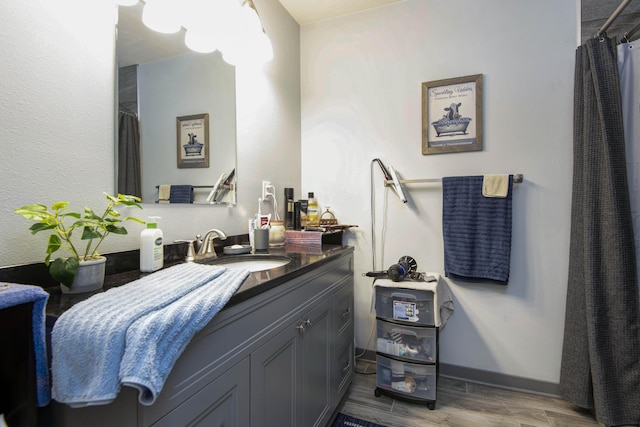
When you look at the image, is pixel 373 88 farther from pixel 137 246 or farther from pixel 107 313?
pixel 107 313

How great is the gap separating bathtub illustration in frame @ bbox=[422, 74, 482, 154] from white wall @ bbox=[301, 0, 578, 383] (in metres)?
0.05

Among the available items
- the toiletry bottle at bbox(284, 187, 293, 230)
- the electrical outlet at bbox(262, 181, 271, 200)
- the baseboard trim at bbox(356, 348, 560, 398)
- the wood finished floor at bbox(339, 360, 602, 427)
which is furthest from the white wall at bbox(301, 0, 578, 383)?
the electrical outlet at bbox(262, 181, 271, 200)

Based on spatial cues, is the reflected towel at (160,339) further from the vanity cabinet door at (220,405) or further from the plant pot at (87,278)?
the plant pot at (87,278)

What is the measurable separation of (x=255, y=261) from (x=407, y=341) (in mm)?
1006

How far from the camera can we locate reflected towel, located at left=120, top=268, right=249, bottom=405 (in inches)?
19.9

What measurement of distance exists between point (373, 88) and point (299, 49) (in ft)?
2.22

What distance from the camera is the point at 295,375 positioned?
113 centimetres

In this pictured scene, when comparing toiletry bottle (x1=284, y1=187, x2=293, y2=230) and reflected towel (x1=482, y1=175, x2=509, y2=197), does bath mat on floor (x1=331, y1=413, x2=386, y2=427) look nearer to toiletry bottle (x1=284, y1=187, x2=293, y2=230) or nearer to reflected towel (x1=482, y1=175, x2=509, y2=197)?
toiletry bottle (x1=284, y1=187, x2=293, y2=230)

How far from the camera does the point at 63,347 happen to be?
0.54 metres

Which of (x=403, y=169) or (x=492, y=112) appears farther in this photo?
(x=403, y=169)

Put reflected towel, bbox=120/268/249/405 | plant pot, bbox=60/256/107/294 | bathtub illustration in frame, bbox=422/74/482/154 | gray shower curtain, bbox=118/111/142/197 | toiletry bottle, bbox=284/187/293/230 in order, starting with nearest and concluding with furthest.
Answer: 1. reflected towel, bbox=120/268/249/405
2. plant pot, bbox=60/256/107/294
3. gray shower curtain, bbox=118/111/142/197
4. bathtub illustration in frame, bbox=422/74/482/154
5. toiletry bottle, bbox=284/187/293/230

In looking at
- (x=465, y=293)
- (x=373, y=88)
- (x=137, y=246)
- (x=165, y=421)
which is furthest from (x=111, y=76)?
(x=465, y=293)

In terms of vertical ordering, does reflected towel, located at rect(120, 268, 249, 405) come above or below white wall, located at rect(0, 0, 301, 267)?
below

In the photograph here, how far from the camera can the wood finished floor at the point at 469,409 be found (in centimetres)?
154
